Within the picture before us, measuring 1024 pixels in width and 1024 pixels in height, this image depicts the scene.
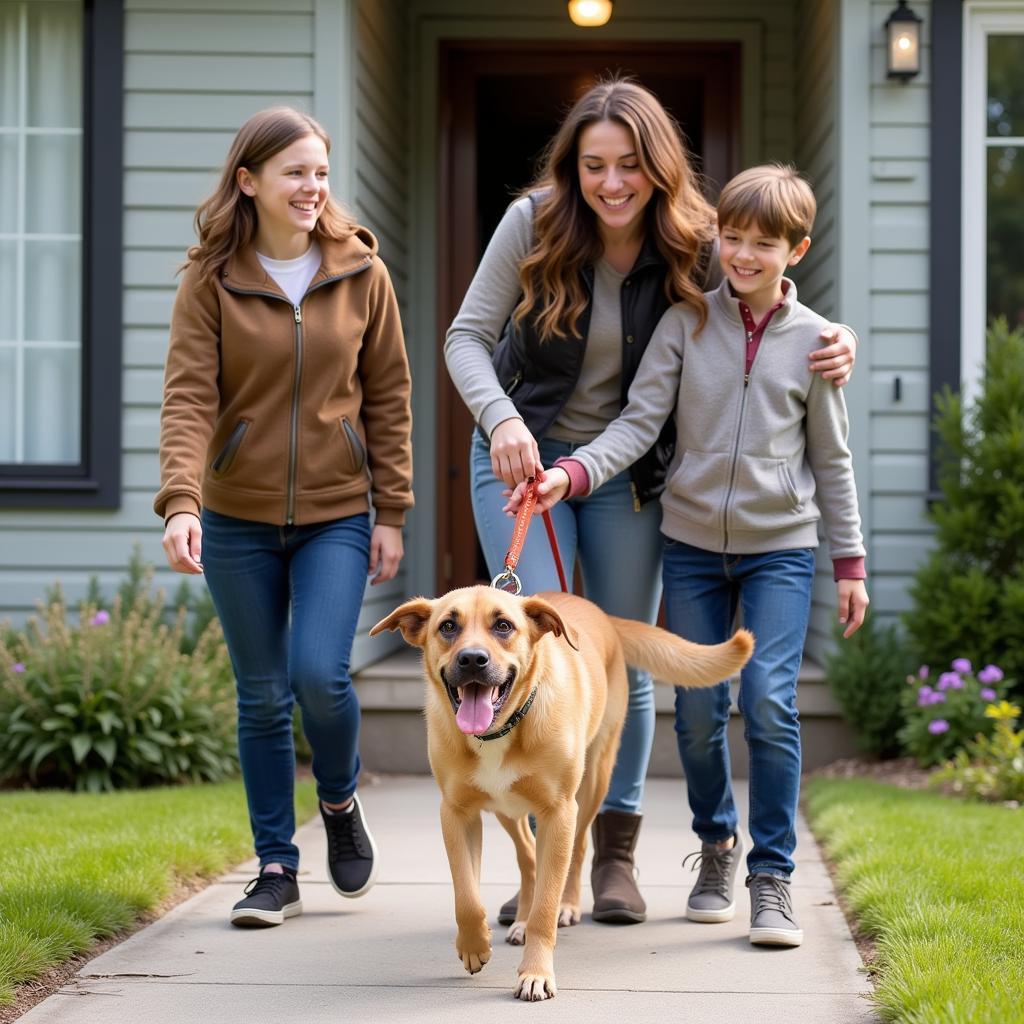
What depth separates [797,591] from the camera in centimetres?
361

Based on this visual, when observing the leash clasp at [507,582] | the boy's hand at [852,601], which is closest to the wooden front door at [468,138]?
the boy's hand at [852,601]

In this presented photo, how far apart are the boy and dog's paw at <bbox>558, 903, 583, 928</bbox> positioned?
332mm

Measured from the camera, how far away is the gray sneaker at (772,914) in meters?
3.46

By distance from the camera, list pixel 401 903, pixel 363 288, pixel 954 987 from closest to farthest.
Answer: pixel 954 987, pixel 363 288, pixel 401 903

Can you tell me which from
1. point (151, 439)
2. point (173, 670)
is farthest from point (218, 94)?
point (173, 670)

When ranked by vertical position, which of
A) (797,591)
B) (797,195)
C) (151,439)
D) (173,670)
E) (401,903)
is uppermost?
(797,195)

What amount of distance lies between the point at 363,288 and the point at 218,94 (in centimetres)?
316

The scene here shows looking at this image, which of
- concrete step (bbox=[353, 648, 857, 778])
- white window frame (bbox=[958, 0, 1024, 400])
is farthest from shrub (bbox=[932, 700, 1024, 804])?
white window frame (bbox=[958, 0, 1024, 400])

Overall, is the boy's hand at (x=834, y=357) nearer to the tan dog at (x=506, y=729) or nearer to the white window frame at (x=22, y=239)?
the tan dog at (x=506, y=729)

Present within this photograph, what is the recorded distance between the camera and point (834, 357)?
3.54m

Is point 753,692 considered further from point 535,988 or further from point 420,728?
point 420,728

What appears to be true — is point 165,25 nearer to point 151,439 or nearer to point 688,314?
point 151,439

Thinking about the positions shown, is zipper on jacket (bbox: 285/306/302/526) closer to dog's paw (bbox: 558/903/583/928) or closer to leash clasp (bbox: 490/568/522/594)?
leash clasp (bbox: 490/568/522/594)

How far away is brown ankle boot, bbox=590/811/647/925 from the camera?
12.2 ft
